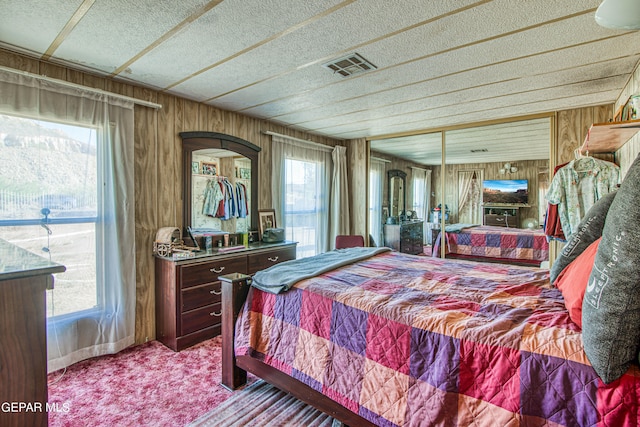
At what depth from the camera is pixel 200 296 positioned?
9.31ft

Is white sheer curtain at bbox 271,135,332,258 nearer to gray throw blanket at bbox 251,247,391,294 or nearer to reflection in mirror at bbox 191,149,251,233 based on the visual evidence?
reflection in mirror at bbox 191,149,251,233

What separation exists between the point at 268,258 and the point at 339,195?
1793 millimetres

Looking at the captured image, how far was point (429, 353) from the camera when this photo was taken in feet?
4.31

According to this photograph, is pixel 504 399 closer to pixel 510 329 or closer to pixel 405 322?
pixel 510 329

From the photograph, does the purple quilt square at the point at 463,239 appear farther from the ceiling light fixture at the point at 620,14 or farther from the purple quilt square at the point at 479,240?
the ceiling light fixture at the point at 620,14

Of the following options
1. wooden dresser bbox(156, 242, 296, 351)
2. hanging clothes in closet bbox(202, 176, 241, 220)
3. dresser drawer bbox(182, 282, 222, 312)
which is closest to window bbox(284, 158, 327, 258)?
hanging clothes in closet bbox(202, 176, 241, 220)

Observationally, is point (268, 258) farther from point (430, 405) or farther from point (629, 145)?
point (629, 145)

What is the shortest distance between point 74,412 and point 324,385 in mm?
1577

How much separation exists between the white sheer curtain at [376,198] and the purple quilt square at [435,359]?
3.50 m

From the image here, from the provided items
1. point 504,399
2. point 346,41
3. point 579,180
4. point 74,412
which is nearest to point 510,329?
point 504,399

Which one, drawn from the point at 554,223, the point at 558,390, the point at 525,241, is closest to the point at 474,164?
the point at 525,241

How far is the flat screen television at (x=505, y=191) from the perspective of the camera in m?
3.58

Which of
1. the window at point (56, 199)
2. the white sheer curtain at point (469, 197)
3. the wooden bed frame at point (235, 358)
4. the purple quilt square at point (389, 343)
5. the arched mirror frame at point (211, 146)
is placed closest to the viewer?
the purple quilt square at point (389, 343)
